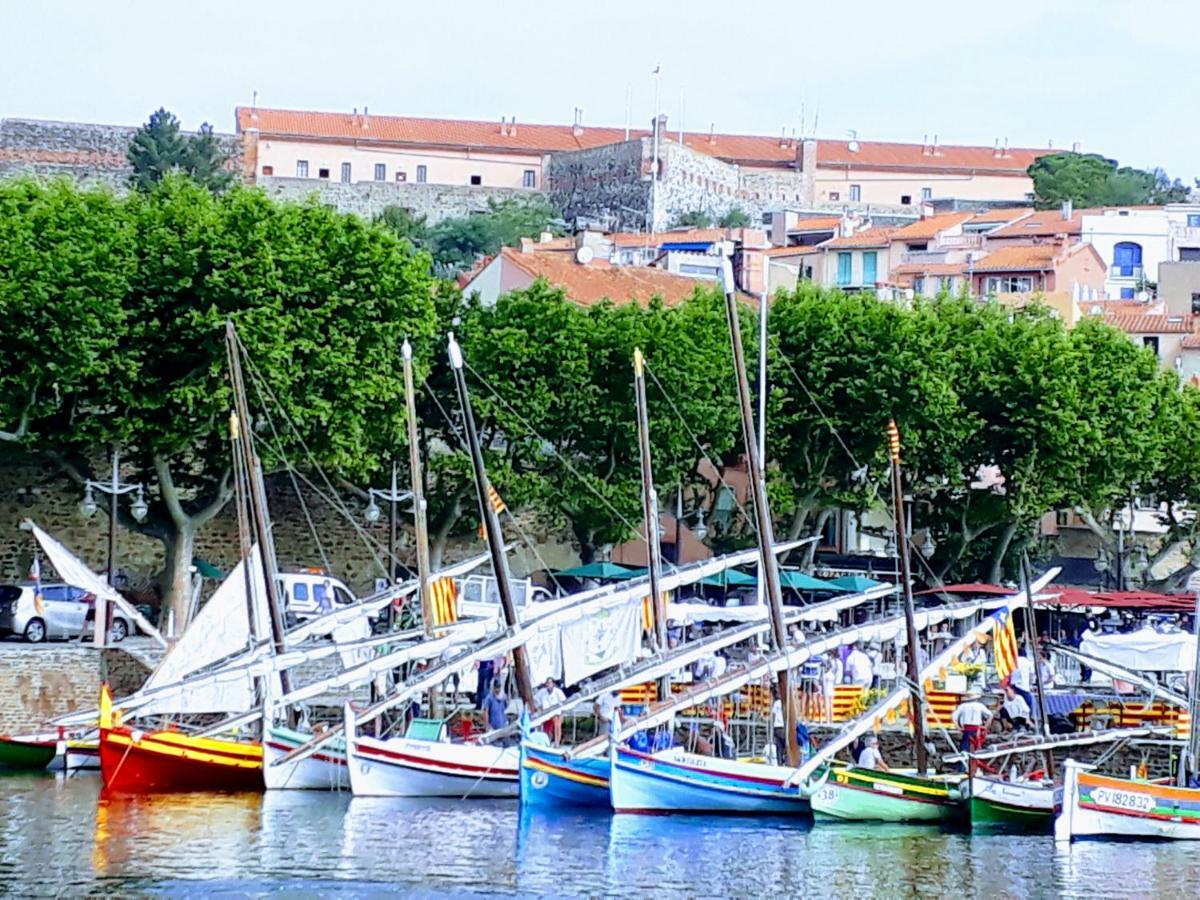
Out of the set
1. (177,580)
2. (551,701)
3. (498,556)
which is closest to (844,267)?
(177,580)

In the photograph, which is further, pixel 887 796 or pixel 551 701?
pixel 551 701

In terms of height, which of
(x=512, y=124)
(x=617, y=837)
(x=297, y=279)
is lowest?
(x=617, y=837)

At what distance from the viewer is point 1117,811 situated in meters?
35.6

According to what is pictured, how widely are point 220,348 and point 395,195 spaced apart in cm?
9288

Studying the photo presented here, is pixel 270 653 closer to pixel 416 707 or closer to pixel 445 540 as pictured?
pixel 416 707

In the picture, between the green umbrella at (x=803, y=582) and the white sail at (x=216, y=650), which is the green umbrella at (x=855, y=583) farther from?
the white sail at (x=216, y=650)

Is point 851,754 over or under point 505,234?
under

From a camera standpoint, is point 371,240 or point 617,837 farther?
point 371,240

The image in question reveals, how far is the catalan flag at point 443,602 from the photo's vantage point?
4259 cm

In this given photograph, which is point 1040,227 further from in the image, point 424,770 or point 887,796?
point 424,770

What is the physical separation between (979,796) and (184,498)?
22.9 m

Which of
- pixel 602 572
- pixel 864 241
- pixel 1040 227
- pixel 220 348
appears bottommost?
pixel 602 572

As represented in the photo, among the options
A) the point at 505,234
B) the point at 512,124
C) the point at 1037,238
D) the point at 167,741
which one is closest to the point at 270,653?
the point at 167,741

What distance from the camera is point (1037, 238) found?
372 ft
